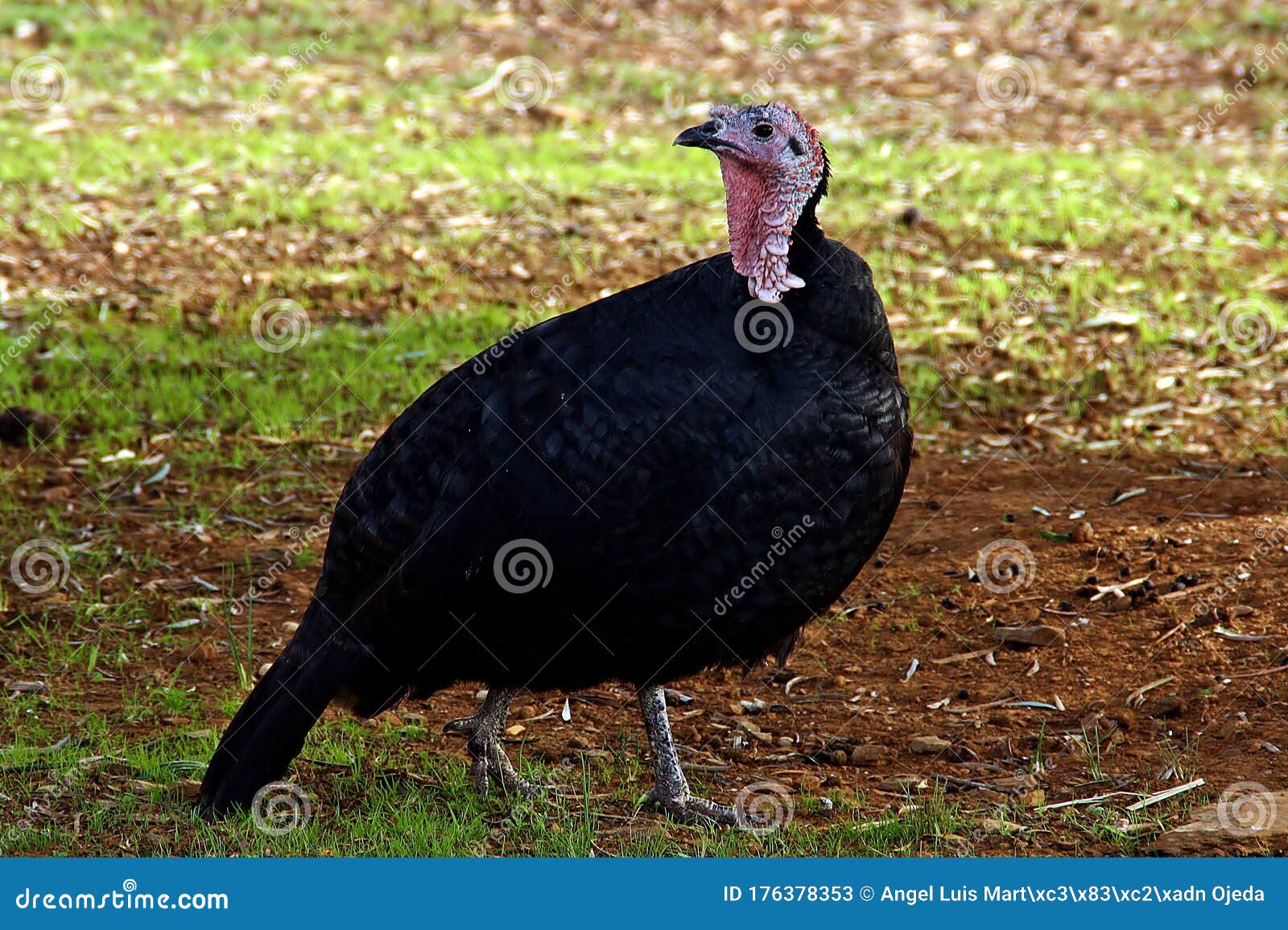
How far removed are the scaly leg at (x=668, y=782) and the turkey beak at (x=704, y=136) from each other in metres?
1.74

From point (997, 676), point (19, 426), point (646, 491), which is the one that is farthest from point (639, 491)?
point (19, 426)

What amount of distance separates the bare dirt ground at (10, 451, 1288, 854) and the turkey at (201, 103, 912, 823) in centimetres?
53

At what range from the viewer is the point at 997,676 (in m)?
5.39

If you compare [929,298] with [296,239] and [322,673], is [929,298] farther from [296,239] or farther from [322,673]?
[322,673]

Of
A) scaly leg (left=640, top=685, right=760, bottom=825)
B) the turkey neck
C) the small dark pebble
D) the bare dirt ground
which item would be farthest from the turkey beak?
the small dark pebble

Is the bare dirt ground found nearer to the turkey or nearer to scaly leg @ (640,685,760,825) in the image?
scaly leg @ (640,685,760,825)

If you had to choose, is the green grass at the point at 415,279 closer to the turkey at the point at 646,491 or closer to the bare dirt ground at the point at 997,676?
the bare dirt ground at the point at 997,676

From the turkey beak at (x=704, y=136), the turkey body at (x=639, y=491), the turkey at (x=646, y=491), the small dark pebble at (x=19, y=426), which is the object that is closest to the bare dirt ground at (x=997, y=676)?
the turkey at (x=646, y=491)

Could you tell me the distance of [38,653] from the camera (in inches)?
226

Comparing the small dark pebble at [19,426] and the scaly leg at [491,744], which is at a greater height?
the scaly leg at [491,744]

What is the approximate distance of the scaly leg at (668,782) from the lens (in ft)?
15.2

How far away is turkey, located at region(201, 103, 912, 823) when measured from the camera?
4273mm

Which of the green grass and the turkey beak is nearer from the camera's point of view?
the turkey beak

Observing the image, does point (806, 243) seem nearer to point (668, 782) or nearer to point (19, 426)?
point (668, 782)
